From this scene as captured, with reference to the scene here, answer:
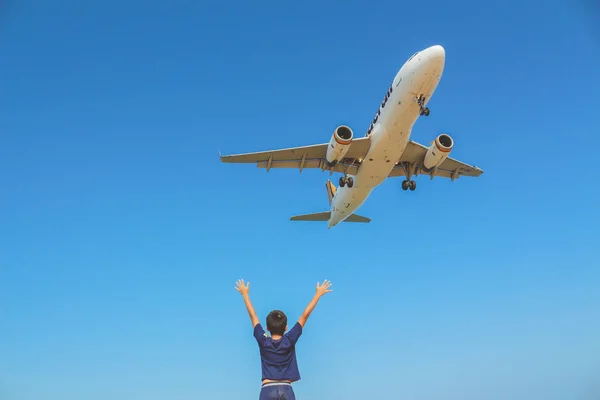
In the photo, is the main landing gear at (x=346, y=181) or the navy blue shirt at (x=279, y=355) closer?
the navy blue shirt at (x=279, y=355)

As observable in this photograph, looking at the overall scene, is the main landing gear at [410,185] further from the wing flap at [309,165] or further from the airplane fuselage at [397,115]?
the wing flap at [309,165]

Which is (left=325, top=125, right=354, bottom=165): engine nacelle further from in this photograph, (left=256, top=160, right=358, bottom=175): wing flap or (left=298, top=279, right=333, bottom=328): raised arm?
(left=298, top=279, right=333, bottom=328): raised arm

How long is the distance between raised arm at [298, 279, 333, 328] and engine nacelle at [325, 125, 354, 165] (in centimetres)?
2192

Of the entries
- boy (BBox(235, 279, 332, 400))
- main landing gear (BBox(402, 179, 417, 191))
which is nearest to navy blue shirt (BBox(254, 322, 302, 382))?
boy (BBox(235, 279, 332, 400))

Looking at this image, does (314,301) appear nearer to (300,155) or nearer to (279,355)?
(279,355)

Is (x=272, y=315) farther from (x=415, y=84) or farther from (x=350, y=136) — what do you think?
(x=350, y=136)

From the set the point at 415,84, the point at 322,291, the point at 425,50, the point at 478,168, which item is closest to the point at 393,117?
the point at 415,84

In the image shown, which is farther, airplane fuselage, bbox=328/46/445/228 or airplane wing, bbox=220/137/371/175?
airplane wing, bbox=220/137/371/175

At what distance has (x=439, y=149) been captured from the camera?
95.4 ft

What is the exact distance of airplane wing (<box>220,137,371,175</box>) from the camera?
28339 millimetres

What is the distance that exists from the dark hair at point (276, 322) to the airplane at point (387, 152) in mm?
21186

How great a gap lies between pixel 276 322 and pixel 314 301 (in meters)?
0.53

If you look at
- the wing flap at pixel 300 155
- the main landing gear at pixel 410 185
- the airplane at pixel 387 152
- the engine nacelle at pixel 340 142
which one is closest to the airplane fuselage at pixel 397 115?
the airplane at pixel 387 152

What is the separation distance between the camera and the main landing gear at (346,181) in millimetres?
29453
